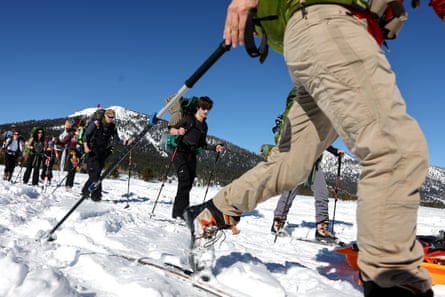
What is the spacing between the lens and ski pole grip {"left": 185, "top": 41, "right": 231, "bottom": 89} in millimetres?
2045

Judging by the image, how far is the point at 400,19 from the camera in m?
1.58

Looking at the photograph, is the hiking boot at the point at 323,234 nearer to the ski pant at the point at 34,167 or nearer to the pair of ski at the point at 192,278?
the pair of ski at the point at 192,278

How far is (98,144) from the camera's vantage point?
8969 millimetres

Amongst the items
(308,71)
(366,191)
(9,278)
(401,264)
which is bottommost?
(9,278)

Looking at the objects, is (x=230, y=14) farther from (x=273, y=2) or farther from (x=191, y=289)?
(x=191, y=289)

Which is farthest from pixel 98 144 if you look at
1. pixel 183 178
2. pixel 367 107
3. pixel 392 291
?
pixel 392 291

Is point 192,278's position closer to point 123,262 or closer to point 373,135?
point 123,262

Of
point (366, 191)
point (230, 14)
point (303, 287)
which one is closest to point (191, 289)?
point (303, 287)

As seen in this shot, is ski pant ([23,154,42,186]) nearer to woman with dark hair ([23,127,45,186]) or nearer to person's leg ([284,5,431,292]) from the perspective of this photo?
woman with dark hair ([23,127,45,186])

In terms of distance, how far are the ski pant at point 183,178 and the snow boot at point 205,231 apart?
404cm

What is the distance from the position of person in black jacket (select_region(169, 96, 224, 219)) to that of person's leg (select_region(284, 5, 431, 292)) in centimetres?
508

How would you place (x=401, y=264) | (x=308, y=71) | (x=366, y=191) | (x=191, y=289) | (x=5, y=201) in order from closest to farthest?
1. (x=401, y=264)
2. (x=366, y=191)
3. (x=308, y=71)
4. (x=191, y=289)
5. (x=5, y=201)

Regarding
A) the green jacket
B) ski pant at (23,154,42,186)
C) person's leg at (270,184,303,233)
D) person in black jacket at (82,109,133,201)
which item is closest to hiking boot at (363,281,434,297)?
the green jacket

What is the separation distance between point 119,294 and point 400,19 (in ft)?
5.88
